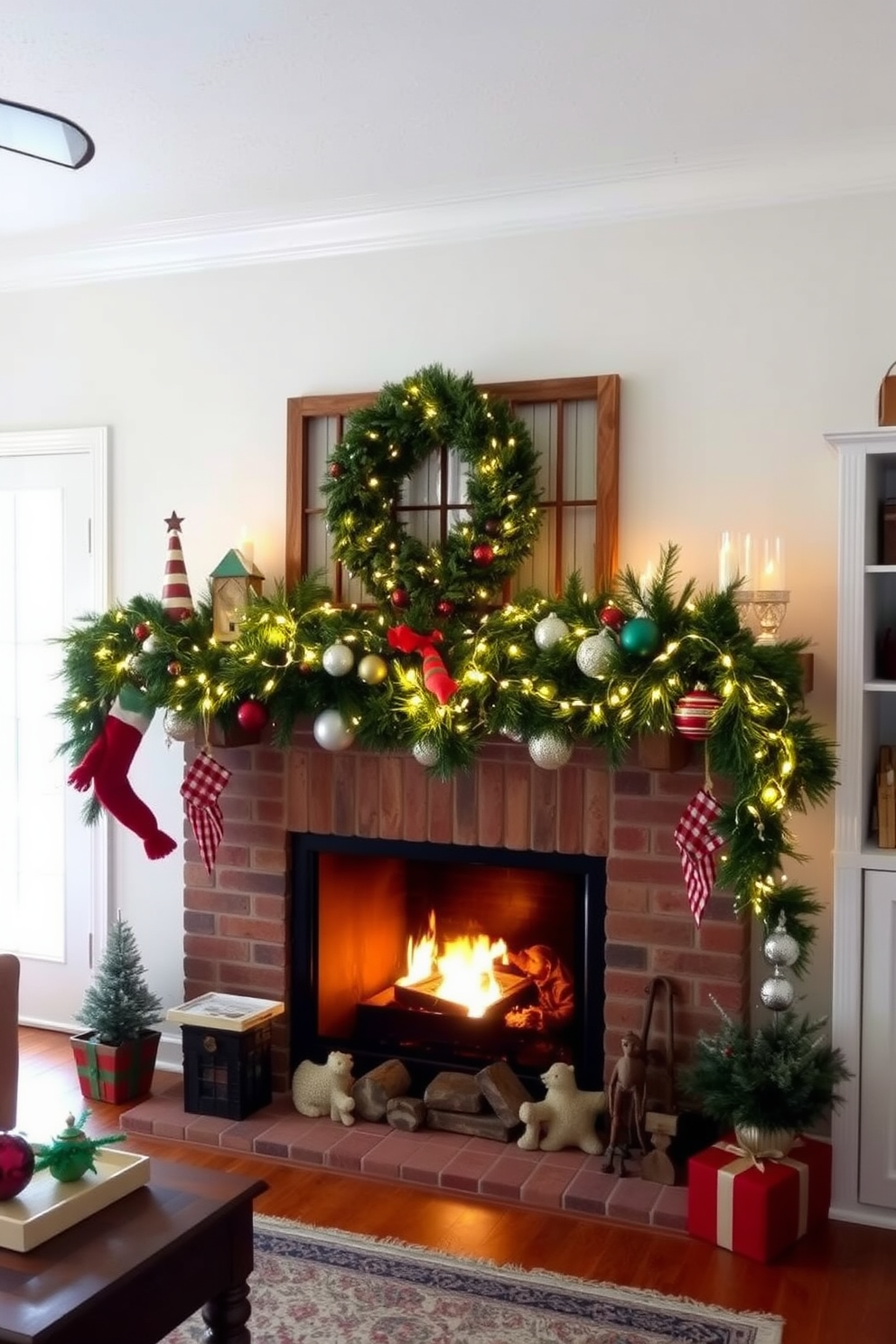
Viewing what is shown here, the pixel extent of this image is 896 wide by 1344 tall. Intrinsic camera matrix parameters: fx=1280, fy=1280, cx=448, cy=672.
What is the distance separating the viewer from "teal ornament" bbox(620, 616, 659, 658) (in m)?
3.03

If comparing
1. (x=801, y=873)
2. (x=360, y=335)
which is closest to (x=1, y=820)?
(x=360, y=335)

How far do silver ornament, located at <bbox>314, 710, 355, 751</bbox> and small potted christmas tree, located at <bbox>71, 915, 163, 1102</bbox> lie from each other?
99 cm

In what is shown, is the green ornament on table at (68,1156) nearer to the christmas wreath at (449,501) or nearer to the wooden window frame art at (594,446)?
the christmas wreath at (449,501)

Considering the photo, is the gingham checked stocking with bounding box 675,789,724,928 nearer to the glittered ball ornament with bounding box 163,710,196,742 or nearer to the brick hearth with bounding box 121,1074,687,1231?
the brick hearth with bounding box 121,1074,687,1231

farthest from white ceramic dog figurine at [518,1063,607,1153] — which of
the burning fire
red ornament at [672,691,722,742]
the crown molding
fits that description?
the crown molding

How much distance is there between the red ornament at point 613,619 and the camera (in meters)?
3.11

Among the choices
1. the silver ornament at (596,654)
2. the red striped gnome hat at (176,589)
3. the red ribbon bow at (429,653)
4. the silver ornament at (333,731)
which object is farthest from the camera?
the red striped gnome hat at (176,589)

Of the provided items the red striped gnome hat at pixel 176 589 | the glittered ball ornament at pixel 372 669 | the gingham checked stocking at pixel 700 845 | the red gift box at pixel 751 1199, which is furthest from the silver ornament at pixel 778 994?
the red striped gnome hat at pixel 176 589

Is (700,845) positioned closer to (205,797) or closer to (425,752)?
(425,752)

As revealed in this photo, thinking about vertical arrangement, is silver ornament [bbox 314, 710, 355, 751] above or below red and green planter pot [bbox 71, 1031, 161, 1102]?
above

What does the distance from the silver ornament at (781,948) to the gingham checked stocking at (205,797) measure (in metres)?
1.57

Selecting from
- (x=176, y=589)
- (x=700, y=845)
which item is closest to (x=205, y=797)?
(x=176, y=589)

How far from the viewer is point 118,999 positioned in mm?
3820

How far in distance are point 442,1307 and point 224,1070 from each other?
114 centimetres
